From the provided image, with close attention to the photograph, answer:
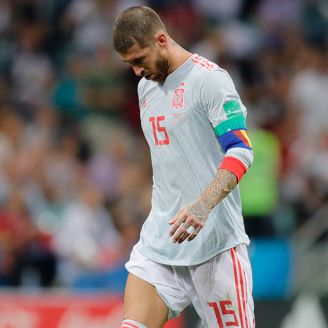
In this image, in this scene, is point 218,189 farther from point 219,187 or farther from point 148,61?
point 148,61

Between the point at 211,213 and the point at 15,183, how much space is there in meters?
5.73

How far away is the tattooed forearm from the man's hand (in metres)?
0.06

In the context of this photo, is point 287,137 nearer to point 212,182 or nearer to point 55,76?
point 55,76

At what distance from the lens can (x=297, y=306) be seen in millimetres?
9141

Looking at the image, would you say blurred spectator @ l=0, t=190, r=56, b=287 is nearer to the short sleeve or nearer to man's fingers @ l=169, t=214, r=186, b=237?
the short sleeve

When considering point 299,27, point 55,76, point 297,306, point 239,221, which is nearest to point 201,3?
point 299,27

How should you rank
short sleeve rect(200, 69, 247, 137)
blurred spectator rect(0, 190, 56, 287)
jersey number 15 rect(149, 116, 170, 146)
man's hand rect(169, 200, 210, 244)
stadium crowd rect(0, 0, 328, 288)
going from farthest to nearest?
1. stadium crowd rect(0, 0, 328, 288)
2. blurred spectator rect(0, 190, 56, 287)
3. jersey number 15 rect(149, 116, 170, 146)
4. short sleeve rect(200, 69, 247, 137)
5. man's hand rect(169, 200, 210, 244)

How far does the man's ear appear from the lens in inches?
209

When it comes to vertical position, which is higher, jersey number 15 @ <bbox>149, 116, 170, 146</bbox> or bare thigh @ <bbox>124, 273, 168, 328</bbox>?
jersey number 15 @ <bbox>149, 116, 170, 146</bbox>

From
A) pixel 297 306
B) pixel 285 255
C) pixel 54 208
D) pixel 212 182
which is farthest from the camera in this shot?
pixel 54 208

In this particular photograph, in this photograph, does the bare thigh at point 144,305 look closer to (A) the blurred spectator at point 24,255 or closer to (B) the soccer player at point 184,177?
(B) the soccer player at point 184,177

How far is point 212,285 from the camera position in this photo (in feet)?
18.0

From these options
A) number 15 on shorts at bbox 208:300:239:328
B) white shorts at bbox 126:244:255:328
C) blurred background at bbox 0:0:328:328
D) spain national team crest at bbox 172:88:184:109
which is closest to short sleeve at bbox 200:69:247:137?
spain national team crest at bbox 172:88:184:109

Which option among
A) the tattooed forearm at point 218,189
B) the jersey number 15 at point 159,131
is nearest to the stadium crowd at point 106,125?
the jersey number 15 at point 159,131
